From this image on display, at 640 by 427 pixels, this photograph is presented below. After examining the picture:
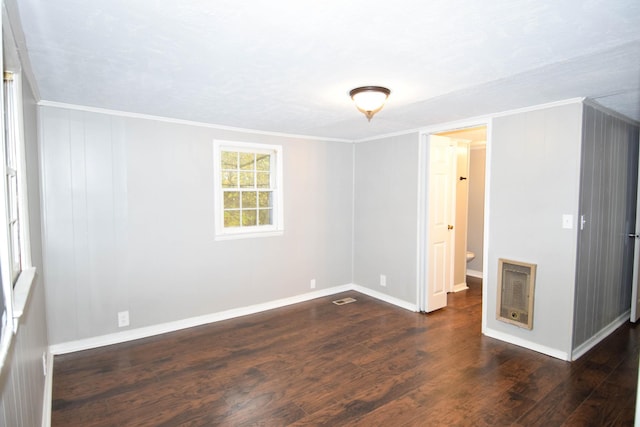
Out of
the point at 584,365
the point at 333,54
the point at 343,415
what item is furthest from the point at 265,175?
the point at 584,365

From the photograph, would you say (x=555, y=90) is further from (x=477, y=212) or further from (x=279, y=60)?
(x=477, y=212)

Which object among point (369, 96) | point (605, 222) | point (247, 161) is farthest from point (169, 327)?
point (605, 222)

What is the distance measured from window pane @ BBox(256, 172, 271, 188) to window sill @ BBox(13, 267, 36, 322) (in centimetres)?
260

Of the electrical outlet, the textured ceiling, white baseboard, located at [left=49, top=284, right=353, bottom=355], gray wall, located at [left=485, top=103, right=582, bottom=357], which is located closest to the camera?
→ the textured ceiling

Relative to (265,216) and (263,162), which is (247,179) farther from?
(265,216)

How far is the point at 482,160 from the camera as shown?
5.85 metres

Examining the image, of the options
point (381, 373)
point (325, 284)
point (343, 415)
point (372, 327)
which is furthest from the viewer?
point (325, 284)

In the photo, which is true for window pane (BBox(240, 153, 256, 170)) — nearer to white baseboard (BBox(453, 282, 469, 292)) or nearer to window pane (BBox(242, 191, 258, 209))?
window pane (BBox(242, 191, 258, 209))

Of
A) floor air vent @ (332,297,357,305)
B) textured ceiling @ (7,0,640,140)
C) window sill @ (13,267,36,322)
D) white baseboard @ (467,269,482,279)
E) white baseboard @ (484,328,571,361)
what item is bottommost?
floor air vent @ (332,297,357,305)

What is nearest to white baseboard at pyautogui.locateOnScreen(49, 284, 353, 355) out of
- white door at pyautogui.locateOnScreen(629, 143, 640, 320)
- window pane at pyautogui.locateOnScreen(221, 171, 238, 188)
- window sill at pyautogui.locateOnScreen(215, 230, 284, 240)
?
window sill at pyautogui.locateOnScreen(215, 230, 284, 240)

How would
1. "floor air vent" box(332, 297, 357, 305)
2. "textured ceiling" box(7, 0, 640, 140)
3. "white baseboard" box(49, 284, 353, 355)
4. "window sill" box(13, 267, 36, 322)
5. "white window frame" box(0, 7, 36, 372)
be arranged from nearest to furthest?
"white window frame" box(0, 7, 36, 372), "window sill" box(13, 267, 36, 322), "textured ceiling" box(7, 0, 640, 140), "white baseboard" box(49, 284, 353, 355), "floor air vent" box(332, 297, 357, 305)

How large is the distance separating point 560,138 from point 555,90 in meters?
0.53

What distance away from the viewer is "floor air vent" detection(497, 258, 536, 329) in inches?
125

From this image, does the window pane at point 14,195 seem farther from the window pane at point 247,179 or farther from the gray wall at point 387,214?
the gray wall at point 387,214
